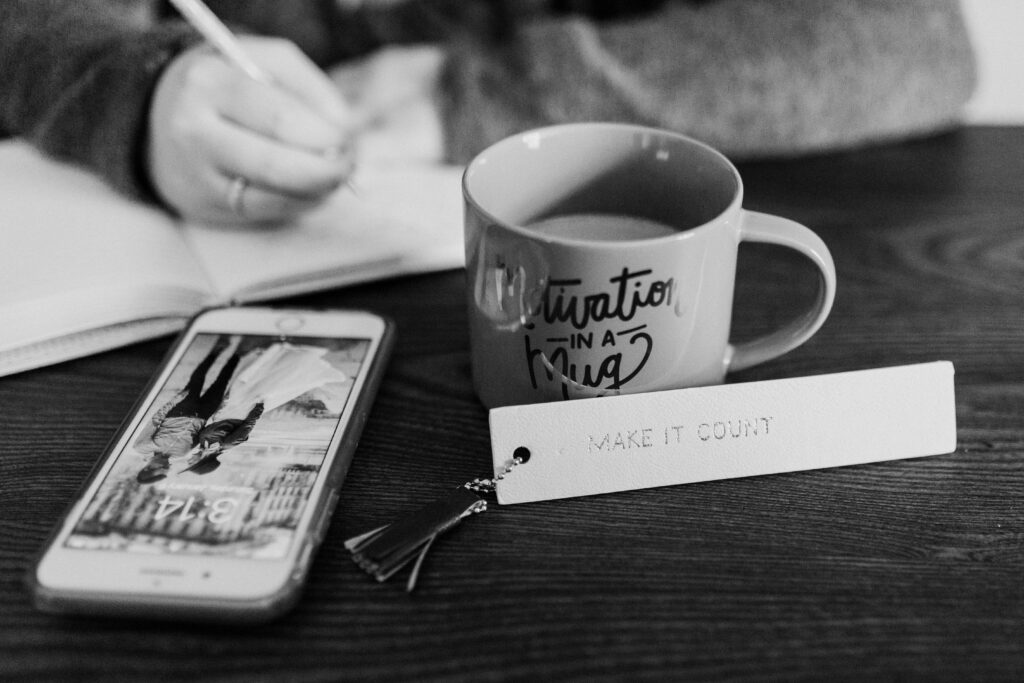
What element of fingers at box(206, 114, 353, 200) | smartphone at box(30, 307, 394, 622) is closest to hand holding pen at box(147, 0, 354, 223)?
fingers at box(206, 114, 353, 200)

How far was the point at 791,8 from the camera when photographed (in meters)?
0.76

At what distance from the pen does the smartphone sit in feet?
0.68

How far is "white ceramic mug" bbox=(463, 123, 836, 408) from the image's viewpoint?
1.18 ft

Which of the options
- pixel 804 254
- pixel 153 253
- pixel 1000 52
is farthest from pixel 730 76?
pixel 1000 52

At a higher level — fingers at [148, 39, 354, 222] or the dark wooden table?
fingers at [148, 39, 354, 222]

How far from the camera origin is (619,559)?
352 millimetres

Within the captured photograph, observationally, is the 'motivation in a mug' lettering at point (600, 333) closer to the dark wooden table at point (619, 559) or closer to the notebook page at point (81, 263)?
the dark wooden table at point (619, 559)

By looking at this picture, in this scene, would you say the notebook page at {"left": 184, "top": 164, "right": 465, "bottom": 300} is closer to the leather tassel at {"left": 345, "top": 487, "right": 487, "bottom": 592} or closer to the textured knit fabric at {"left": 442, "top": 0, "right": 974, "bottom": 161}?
the textured knit fabric at {"left": 442, "top": 0, "right": 974, "bottom": 161}

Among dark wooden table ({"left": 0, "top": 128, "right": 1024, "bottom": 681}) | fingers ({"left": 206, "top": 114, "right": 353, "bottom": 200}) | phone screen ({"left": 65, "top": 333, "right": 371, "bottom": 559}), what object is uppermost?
fingers ({"left": 206, "top": 114, "right": 353, "bottom": 200})

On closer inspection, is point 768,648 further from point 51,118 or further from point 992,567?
point 51,118

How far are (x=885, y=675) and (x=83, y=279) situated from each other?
468 mm

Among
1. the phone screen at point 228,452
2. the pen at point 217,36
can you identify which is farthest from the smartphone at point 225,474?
the pen at point 217,36

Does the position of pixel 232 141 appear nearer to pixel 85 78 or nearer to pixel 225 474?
pixel 85 78

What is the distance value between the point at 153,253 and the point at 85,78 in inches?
7.3
